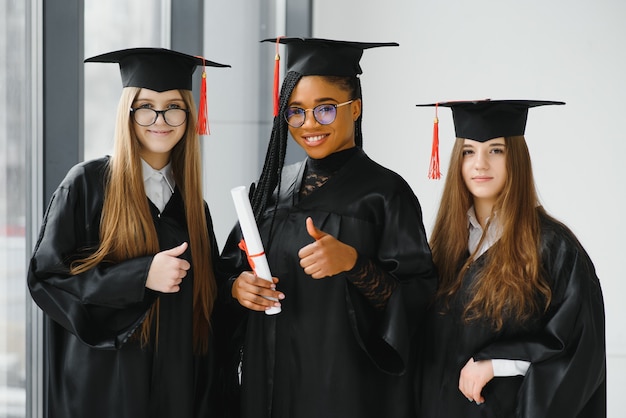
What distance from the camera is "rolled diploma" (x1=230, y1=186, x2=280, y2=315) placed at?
2.08m

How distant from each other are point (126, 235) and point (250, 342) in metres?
0.52

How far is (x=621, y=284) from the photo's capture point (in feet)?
16.0

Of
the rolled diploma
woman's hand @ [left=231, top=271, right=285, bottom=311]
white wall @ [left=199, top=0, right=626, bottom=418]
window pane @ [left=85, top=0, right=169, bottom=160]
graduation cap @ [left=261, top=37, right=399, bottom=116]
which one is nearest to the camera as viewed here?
the rolled diploma

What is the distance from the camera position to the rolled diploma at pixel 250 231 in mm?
2082

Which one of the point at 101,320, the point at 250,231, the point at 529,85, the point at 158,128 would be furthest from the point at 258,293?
the point at 529,85

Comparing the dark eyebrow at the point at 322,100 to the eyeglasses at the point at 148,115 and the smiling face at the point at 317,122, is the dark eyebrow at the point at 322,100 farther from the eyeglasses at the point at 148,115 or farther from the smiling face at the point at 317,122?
the eyeglasses at the point at 148,115

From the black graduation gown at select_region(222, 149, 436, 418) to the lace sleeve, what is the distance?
0.16ft

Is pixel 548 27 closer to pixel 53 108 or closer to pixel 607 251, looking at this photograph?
pixel 607 251

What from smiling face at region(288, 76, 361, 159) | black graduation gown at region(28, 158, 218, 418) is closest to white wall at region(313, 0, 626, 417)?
smiling face at region(288, 76, 361, 159)

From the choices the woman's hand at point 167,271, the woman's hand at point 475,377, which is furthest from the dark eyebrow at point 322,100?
the woman's hand at point 475,377

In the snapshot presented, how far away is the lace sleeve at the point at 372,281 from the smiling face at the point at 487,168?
40 cm

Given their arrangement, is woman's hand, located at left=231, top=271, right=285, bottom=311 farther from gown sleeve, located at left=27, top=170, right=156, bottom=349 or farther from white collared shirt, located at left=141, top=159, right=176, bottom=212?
white collared shirt, located at left=141, top=159, right=176, bottom=212

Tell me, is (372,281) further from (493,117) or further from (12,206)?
(12,206)

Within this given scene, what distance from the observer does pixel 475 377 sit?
2.30 m
